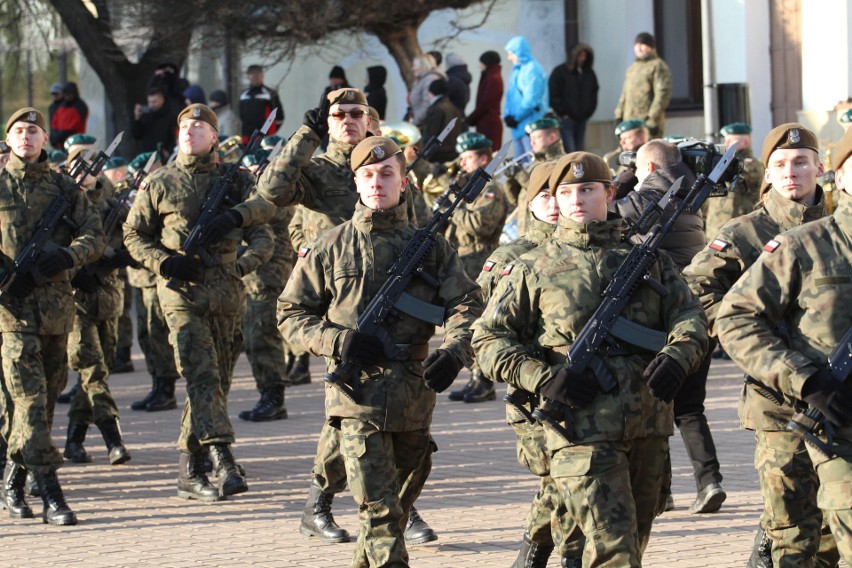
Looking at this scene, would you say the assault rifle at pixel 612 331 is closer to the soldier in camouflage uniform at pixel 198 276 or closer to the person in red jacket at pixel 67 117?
the soldier in camouflage uniform at pixel 198 276

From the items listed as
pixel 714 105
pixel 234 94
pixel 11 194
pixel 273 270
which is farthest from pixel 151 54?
pixel 11 194

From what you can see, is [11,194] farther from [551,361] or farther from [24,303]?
[551,361]

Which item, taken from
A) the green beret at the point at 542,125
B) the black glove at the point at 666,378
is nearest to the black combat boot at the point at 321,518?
the black glove at the point at 666,378

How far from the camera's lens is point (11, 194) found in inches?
394

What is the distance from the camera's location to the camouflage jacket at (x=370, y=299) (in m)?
7.43

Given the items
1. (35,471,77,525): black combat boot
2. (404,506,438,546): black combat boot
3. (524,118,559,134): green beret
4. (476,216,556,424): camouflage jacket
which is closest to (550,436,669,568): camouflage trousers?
(476,216,556,424): camouflage jacket

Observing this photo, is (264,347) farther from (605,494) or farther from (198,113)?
(605,494)

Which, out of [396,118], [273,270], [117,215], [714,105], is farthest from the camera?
[396,118]

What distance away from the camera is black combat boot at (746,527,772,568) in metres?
7.50

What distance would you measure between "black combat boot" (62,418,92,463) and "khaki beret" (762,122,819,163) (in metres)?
5.71

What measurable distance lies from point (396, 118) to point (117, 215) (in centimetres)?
1354

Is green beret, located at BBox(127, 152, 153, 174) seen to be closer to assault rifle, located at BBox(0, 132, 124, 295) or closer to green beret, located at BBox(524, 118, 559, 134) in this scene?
green beret, located at BBox(524, 118, 559, 134)

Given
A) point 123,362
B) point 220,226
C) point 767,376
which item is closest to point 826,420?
point 767,376

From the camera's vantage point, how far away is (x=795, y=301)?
235 inches
